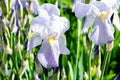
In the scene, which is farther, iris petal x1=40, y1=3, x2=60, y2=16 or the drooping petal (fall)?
iris petal x1=40, y1=3, x2=60, y2=16

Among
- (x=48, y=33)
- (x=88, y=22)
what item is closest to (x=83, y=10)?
(x=88, y=22)

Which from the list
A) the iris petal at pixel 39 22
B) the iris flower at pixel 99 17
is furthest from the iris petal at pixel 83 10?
the iris petal at pixel 39 22

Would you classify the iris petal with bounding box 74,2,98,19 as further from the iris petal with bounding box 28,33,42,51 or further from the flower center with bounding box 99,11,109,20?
the iris petal with bounding box 28,33,42,51

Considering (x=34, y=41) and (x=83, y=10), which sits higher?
(x=83, y=10)

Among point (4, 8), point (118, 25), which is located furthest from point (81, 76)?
point (4, 8)

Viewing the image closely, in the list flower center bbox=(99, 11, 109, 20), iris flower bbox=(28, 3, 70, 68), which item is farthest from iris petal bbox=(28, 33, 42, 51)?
flower center bbox=(99, 11, 109, 20)

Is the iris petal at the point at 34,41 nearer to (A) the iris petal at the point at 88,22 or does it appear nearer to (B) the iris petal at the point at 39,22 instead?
(B) the iris petal at the point at 39,22

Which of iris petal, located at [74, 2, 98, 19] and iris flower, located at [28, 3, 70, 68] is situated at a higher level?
Result: iris petal, located at [74, 2, 98, 19]

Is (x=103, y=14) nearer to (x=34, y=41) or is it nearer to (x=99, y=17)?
(x=99, y=17)

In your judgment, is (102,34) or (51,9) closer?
(102,34)
